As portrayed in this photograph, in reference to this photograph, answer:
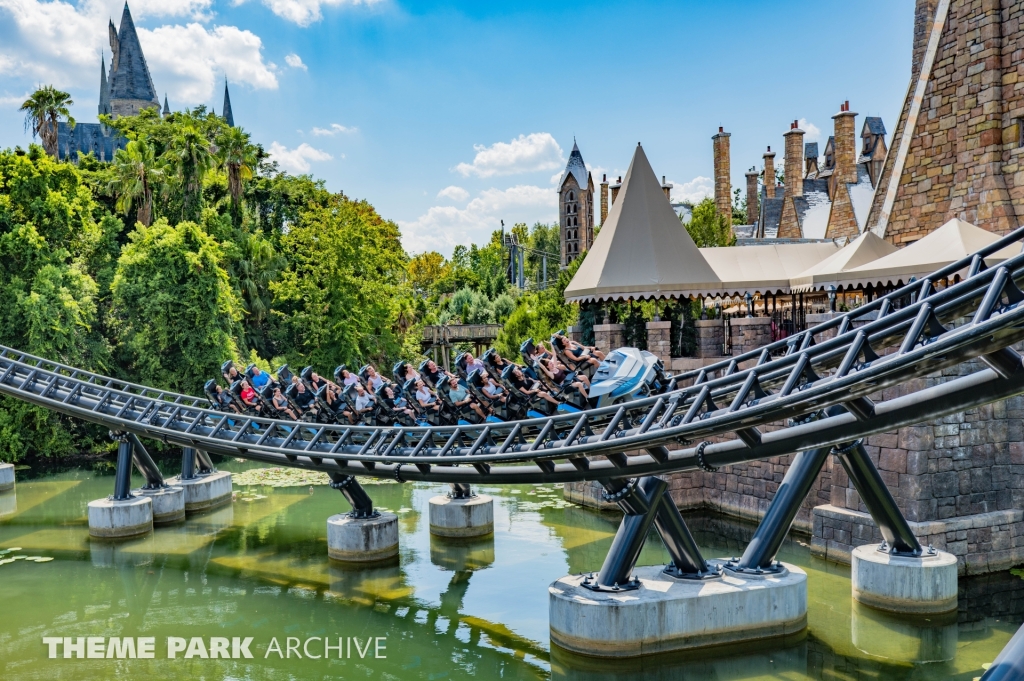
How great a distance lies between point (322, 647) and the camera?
Result: 11961 millimetres

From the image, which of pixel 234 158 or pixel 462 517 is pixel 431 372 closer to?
pixel 462 517

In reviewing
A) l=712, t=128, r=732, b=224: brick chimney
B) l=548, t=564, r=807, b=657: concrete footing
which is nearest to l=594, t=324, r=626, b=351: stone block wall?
l=548, t=564, r=807, b=657: concrete footing

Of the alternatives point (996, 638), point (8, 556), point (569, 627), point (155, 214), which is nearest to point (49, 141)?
point (155, 214)

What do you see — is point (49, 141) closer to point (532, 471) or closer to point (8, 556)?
→ point (8, 556)

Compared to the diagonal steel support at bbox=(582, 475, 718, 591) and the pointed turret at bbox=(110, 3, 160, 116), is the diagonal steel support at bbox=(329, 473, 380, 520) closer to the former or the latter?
the diagonal steel support at bbox=(582, 475, 718, 591)

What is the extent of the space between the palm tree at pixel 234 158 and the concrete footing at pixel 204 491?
58.0 feet

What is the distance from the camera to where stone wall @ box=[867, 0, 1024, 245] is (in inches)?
676

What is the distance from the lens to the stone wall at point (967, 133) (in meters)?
17.2

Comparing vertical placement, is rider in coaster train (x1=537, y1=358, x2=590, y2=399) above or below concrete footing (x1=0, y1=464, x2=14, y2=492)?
above

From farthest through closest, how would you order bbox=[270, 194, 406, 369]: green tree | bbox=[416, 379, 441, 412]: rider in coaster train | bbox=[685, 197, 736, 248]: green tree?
1. bbox=[270, 194, 406, 369]: green tree
2. bbox=[685, 197, 736, 248]: green tree
3. bbox=[416, 379, 441, 412]: rider in coaster train

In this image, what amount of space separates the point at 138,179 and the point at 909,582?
1213 inches

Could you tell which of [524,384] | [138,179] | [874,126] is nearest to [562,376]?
[524,384]

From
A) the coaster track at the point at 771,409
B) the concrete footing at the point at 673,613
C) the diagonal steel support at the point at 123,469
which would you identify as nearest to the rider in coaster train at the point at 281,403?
the coaster track at the point at 771,409

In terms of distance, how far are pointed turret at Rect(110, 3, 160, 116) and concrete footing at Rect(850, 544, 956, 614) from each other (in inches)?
3547
